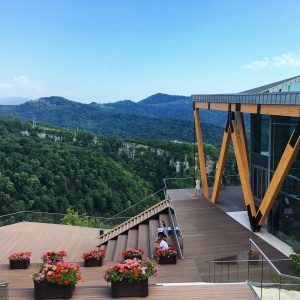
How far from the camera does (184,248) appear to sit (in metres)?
13.1

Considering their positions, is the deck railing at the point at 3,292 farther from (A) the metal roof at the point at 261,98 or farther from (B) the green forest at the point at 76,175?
(B) the green forest at the point at 76,175

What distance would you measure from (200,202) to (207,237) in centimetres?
587

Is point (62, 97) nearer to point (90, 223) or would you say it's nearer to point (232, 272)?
point (90, 223)

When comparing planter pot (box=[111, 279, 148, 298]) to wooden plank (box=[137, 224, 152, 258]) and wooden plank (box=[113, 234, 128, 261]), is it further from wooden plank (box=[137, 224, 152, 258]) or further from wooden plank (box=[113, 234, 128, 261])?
wooden plank (box=[113, 234, 128, 261])

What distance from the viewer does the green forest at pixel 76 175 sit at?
45875 mm

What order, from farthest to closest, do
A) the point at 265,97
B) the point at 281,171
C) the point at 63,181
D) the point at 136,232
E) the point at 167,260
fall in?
the point at 63,181
the point at 136,232
the point at 265,97
the point at 281,171
the point at 167,260

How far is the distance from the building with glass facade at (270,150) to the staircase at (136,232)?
9.88ft

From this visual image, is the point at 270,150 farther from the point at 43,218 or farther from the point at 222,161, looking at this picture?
the point at 43,218

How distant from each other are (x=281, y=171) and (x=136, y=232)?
831 cm

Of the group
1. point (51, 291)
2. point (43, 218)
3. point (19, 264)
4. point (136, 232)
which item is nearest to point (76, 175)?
point (43, 218)

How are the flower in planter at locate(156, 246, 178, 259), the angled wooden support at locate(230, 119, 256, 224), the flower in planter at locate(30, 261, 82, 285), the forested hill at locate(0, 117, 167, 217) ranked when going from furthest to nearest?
the forested hill at locate(0, 117, 167, 217) → the angled wooden support at locate(230, 119, 256, 224) → the flower in planter at locate(156, 246, 178, 259) → the flower in planter at locate(30, 261, 82, 285)

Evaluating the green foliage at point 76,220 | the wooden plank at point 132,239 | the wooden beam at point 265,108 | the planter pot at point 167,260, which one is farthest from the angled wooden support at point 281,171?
the green foliage at point 76,220

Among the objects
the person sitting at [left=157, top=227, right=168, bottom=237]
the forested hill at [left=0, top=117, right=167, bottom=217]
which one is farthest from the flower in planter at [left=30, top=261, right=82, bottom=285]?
the forested hill at [left=0, top=117, right=167, bottom=217]

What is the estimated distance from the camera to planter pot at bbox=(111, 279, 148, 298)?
27.0 feet
